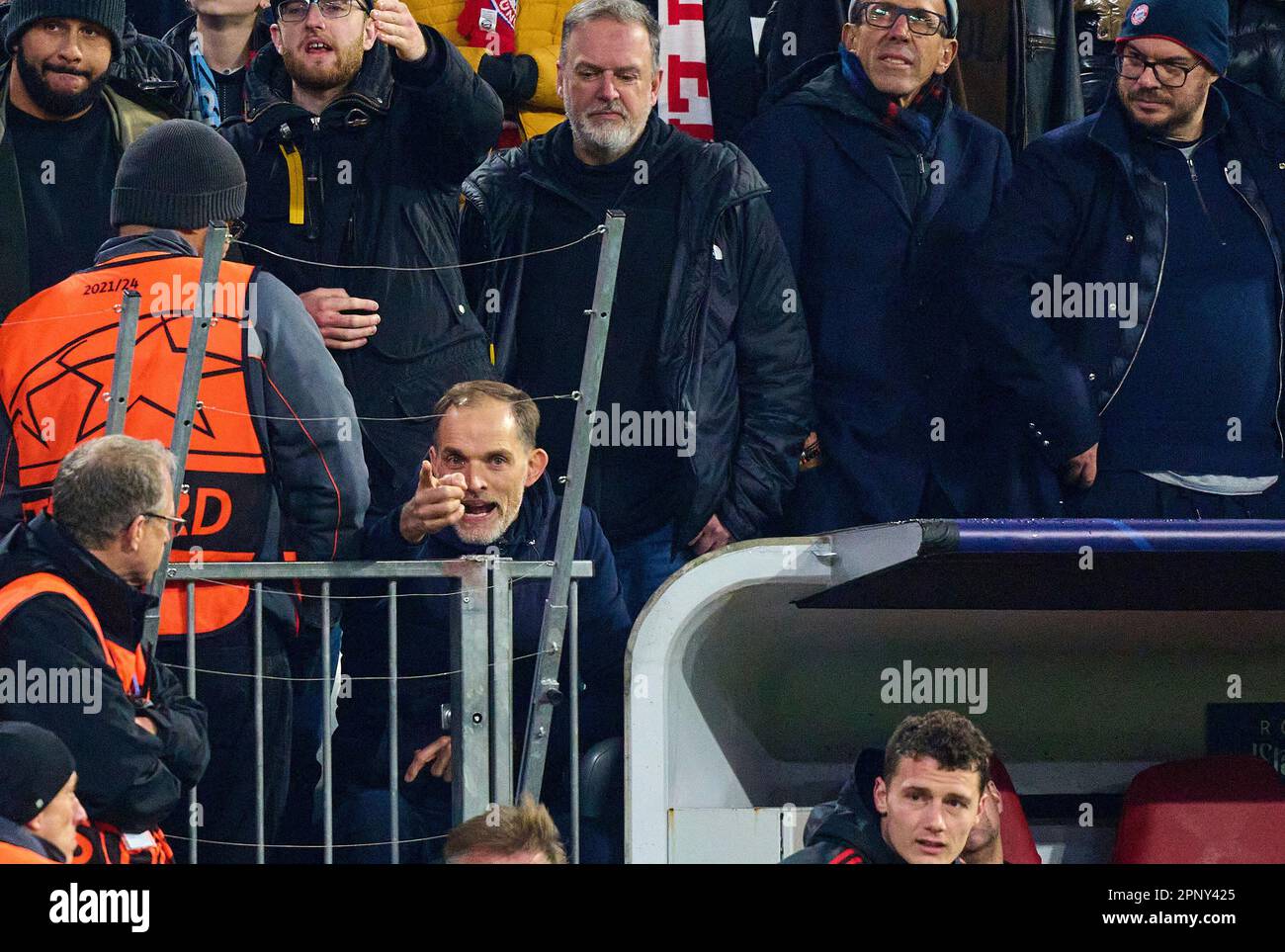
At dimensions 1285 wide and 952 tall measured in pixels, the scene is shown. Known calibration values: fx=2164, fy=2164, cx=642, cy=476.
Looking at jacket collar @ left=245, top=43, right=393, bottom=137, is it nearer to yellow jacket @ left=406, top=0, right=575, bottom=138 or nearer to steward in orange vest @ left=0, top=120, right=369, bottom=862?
yellow jacket @ left=406, top=0, right=575, bottom=138

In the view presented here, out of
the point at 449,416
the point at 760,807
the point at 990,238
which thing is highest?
the point at 990,238

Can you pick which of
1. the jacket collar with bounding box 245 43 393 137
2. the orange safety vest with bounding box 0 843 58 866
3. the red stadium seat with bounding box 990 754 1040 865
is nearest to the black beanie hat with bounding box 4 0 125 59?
the jacket collar with bounding box 245 43 393 137

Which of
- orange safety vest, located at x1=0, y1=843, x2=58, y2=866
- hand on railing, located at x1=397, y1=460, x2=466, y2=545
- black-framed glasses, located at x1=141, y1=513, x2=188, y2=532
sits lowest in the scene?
orange safety vest, located at x1=0, y1=843, x2=58, y2=866

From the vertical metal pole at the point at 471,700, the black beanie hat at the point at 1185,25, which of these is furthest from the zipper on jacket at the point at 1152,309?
the vertical metal pole at the point at 471,700

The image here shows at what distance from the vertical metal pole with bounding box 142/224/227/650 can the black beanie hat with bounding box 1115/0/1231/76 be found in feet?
9.51

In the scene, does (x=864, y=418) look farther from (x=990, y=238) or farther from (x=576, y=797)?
(x=576, y=797)

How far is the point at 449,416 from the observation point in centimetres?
598

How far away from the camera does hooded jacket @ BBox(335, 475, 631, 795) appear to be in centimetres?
584

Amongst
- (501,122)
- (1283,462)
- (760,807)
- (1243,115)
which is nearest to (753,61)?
(501,122)

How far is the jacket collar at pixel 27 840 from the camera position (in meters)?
4.64

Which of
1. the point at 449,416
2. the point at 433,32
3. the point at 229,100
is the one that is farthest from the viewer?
the point at 229,100

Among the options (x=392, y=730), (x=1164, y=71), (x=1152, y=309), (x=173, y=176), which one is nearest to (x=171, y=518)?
(x=392, y=730)

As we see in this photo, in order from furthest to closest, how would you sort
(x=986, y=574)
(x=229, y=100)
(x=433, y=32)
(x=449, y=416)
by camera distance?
(x=229, y=100), (x=433, y=32), (x=449, y=416), (x=986, y=574)

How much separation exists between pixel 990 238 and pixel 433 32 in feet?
5.95
